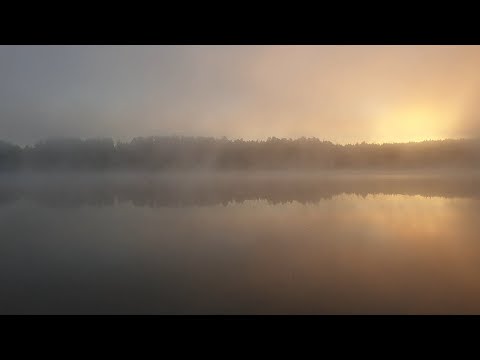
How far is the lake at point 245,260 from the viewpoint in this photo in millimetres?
3271

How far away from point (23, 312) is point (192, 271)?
1593mm

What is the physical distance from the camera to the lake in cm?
327

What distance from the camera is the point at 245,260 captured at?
4.40 metres
